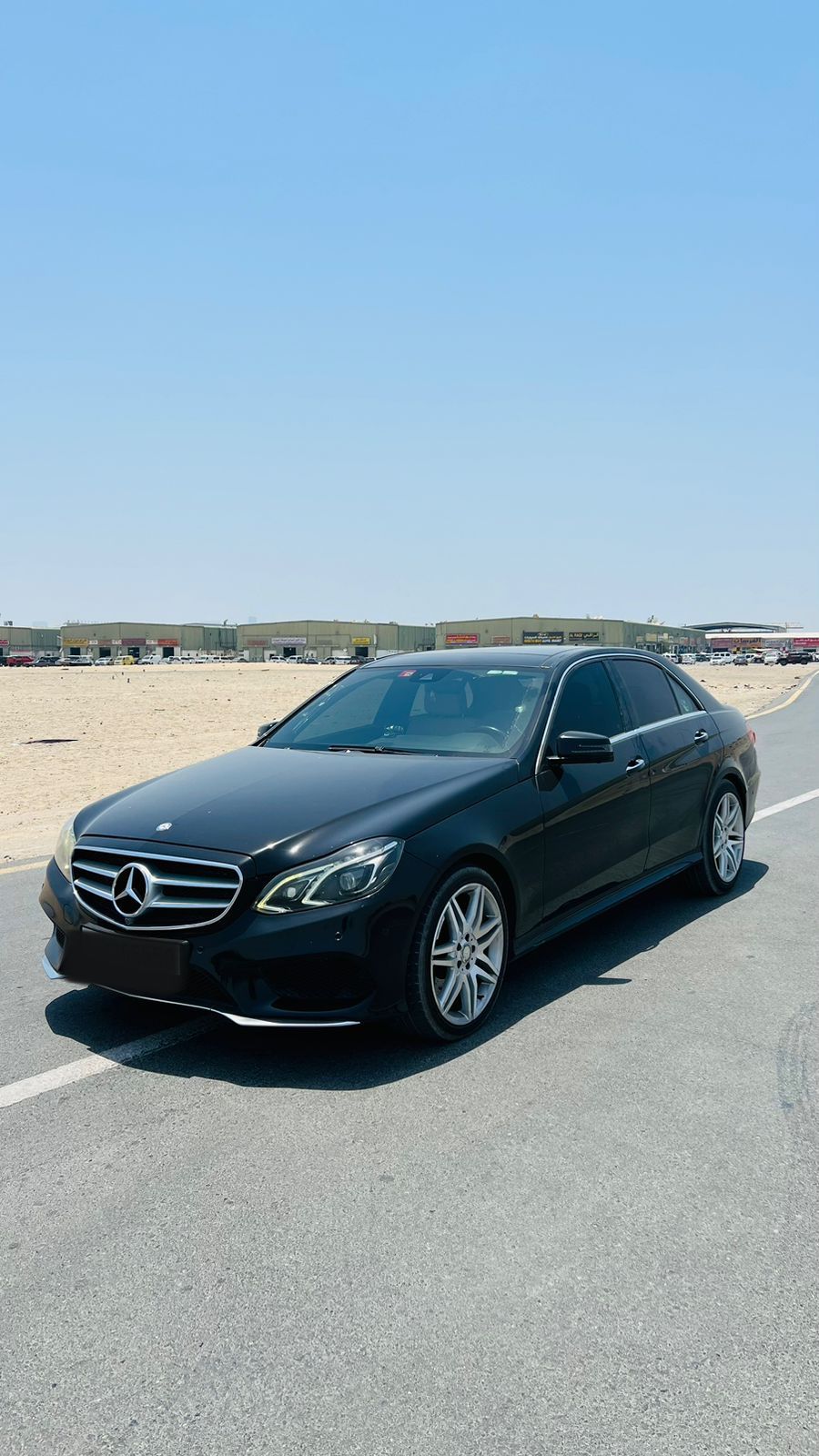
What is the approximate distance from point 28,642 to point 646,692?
6081 inches

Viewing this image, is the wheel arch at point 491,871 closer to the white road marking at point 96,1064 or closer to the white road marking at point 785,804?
the white road marking at point 96,1064

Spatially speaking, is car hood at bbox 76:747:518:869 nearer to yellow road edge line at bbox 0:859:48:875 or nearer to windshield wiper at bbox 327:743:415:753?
windshield wiper at bbox 327:743:415:753

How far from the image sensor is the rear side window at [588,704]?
5277 mm

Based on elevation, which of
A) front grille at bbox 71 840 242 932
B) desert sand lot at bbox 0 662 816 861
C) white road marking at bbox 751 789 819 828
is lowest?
desert sand lot at bbox 0 662 816 861

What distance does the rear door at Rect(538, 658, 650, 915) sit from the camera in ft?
15.9

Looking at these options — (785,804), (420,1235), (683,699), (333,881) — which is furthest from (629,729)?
(785,804)

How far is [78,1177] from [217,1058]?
0.90 metres

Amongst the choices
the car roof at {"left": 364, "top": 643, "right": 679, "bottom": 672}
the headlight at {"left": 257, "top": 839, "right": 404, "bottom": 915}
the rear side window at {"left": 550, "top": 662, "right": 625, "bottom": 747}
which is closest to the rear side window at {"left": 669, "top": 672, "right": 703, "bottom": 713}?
the car roof at {"left": 364, "top": 643, "right": 679, "bottom": 672}

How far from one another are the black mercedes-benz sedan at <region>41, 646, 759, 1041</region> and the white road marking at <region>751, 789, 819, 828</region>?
3.92 m

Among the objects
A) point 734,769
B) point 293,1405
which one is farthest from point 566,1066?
point 734,769

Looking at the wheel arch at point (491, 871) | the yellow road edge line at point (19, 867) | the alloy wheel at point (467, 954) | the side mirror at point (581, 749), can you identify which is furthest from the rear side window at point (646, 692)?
the yellow road edge line at point (19, 867)

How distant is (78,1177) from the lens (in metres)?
3.19

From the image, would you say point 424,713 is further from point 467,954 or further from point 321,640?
point 321,640

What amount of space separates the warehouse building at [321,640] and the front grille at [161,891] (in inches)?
5559
